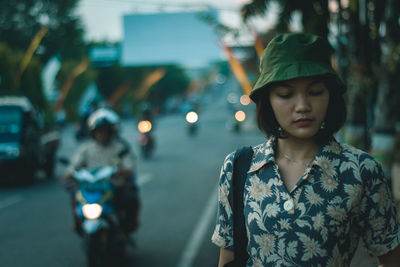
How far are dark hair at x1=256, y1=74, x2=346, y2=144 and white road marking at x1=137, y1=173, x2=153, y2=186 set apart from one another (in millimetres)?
10097

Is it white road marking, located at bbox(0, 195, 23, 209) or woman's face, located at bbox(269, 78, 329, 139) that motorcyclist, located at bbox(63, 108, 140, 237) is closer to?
woman's face, located at bbox(269, 78, 329, 139)

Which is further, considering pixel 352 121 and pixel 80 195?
pixel 352 121

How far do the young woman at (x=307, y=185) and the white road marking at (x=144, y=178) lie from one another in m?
10.2

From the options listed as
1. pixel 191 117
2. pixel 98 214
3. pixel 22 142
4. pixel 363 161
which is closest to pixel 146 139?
pixel 22 142

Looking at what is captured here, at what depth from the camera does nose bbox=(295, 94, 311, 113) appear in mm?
1800

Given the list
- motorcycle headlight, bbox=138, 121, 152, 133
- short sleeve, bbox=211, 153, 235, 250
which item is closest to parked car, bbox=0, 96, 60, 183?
motorcycle headlight, bbox=138, 121, 152, 133

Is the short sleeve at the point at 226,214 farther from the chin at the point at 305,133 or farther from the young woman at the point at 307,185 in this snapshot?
the chin at the point at 305,133

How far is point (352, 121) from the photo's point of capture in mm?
8031

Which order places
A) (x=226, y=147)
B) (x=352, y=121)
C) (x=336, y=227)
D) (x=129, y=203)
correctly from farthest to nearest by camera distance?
(x=226, y=147) → (x=352, y=121) → (x=129, y=203) → (x=336, y=227)

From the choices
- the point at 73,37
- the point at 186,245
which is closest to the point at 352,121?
the point at 186,245

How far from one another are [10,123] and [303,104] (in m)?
12.0

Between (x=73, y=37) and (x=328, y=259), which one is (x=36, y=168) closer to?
(x=328, y=259)

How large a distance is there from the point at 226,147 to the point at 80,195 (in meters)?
16.7

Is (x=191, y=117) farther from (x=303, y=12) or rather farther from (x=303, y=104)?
(x=303, y=104)
